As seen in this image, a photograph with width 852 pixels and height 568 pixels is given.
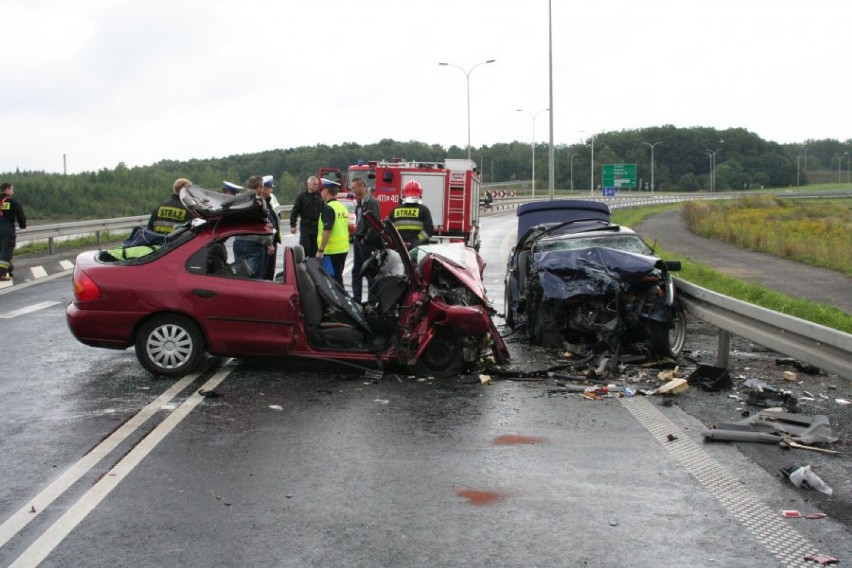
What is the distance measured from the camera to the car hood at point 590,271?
9328 mm

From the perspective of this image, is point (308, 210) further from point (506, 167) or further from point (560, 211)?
point (506, 167)

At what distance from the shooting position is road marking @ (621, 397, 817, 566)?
442cm

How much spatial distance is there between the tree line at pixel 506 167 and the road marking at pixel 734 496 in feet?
81.4

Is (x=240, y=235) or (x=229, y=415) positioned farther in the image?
(x=240, y=235)

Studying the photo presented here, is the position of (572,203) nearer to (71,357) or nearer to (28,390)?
(71,357)

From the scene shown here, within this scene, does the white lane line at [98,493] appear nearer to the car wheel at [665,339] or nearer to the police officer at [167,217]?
the car wheel at [665,339]

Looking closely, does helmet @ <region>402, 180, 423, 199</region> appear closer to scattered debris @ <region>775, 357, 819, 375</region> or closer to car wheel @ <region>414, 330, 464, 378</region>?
car wheel @ <region>414, 330, 464, 378</region>

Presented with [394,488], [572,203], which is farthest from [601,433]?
[572,203]

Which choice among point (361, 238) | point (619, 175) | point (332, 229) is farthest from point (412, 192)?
point (619, 175)

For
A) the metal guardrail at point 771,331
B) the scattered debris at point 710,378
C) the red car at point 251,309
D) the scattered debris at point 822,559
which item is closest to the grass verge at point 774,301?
the metal guardrail at point 771,331

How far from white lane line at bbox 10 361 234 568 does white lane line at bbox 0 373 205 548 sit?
0.49 ft

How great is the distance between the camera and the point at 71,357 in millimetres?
9602

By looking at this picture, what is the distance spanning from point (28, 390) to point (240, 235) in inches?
88.1

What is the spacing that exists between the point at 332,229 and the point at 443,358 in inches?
170
